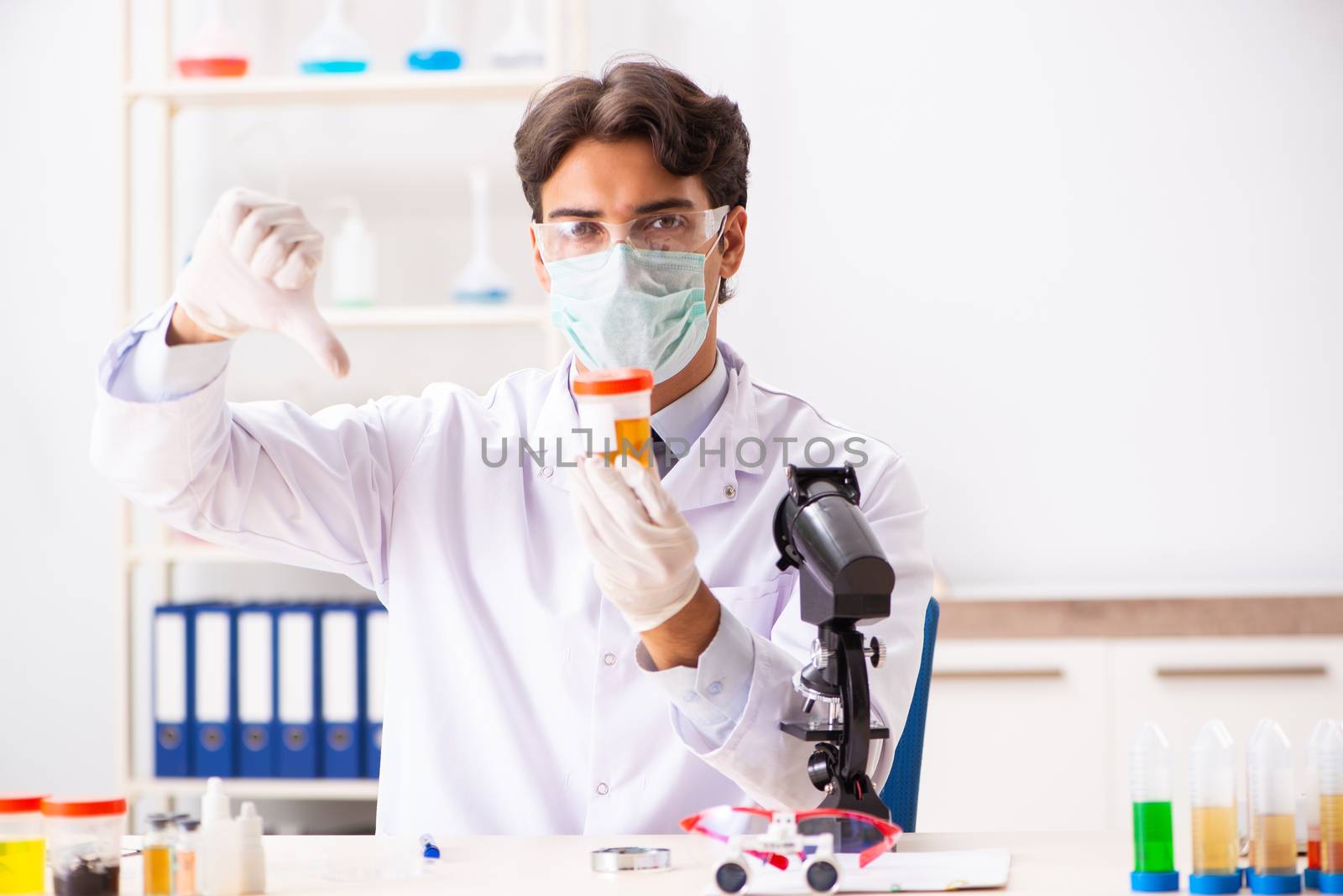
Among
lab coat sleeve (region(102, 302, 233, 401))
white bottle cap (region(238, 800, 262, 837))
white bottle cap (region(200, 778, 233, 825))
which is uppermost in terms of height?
lab coat sleeve (region(102, 302, 233, 401))

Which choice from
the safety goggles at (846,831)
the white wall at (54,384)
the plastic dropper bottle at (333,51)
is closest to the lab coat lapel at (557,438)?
the safety goggles at (846,831)

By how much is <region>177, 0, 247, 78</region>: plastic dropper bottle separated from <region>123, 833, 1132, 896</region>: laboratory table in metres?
1.95

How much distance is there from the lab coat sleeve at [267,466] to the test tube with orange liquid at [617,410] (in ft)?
1.32

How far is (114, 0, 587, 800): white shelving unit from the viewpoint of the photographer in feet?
8.64

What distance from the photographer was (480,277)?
109 inches

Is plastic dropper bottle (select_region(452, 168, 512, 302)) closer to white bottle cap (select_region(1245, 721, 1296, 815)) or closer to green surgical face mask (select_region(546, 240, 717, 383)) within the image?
green surgical face mask (select_region(546, 240, 717, 383))

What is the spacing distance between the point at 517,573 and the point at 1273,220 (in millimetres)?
2190

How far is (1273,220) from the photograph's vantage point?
2951 mm

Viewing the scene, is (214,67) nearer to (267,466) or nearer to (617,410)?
(267,466)

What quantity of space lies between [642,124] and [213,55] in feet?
5.11

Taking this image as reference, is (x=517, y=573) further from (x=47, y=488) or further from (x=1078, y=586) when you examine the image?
(x=47, y=488)

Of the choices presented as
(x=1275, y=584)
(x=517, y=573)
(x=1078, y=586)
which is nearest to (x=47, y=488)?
(x=517, y=573)

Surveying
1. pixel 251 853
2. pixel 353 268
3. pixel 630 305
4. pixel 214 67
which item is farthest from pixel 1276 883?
pixel 214 67

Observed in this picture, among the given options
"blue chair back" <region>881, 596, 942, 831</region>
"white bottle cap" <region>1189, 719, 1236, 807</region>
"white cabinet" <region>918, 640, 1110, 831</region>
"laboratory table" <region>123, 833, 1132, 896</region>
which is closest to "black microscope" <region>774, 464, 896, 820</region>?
"laboratory table" <region>123, 833, 1132, 896</region>
